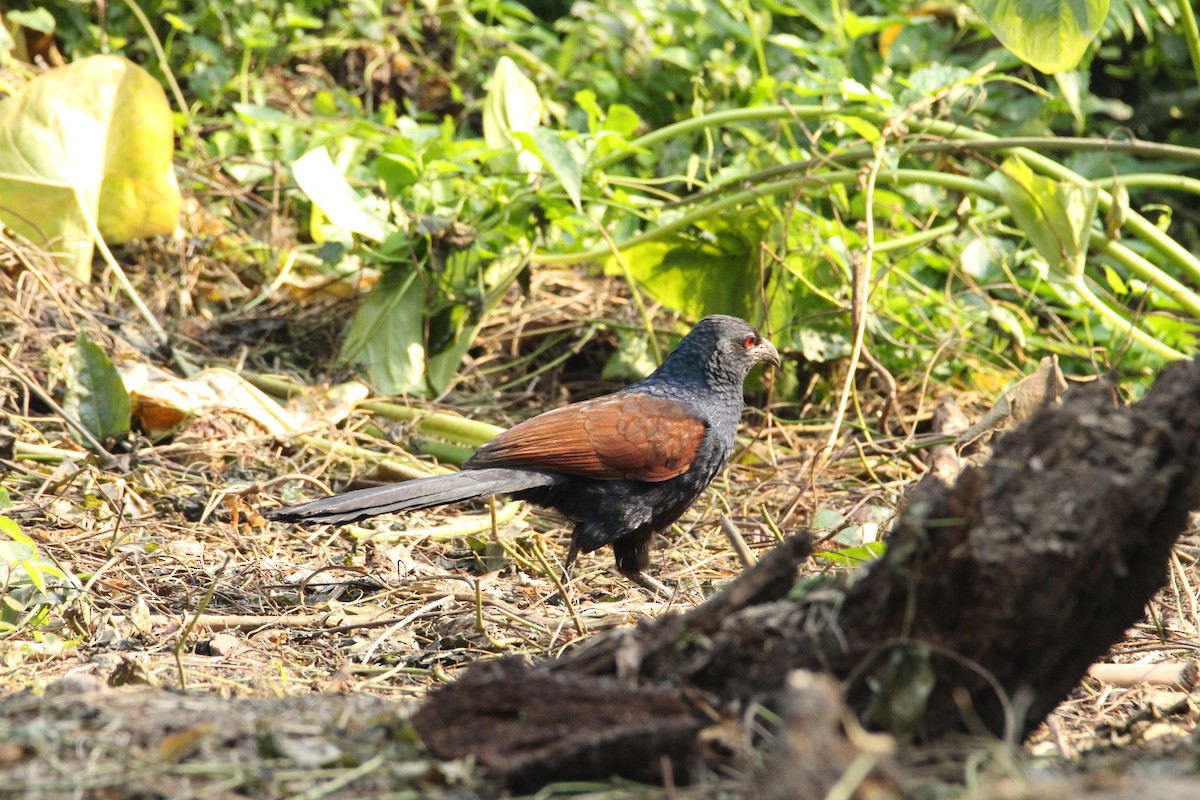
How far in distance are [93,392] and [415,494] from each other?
1798 millimetres

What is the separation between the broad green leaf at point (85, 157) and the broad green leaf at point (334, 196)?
873 millimetres

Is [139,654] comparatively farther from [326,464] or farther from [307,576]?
[326,464]

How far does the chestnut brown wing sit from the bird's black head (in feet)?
1.19

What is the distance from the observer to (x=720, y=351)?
14.9ft

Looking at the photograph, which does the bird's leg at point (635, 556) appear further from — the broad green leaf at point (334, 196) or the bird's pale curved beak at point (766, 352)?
the broad green leaf at point (334, 196)

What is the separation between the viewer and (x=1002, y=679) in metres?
1.97

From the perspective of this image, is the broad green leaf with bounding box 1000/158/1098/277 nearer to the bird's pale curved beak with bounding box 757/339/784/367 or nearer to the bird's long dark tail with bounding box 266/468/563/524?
the bird's pale curved beak with bounding box 757/339/784/367

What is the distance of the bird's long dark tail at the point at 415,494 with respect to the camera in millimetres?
3182

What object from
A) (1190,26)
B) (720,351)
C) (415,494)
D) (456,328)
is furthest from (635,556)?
(1190,26)

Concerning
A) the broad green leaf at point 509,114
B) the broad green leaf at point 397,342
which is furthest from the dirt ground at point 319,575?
the broad green leaf at point 509,114

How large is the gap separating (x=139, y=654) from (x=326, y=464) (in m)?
1.84

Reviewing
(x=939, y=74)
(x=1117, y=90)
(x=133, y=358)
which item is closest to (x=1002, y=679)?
(x=939, y=74)

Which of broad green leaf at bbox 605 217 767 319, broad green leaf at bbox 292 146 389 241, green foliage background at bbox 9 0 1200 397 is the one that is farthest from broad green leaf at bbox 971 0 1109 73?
broad green leaf at bbox 292 146 389 241

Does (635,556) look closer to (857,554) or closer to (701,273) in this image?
(857,554)
